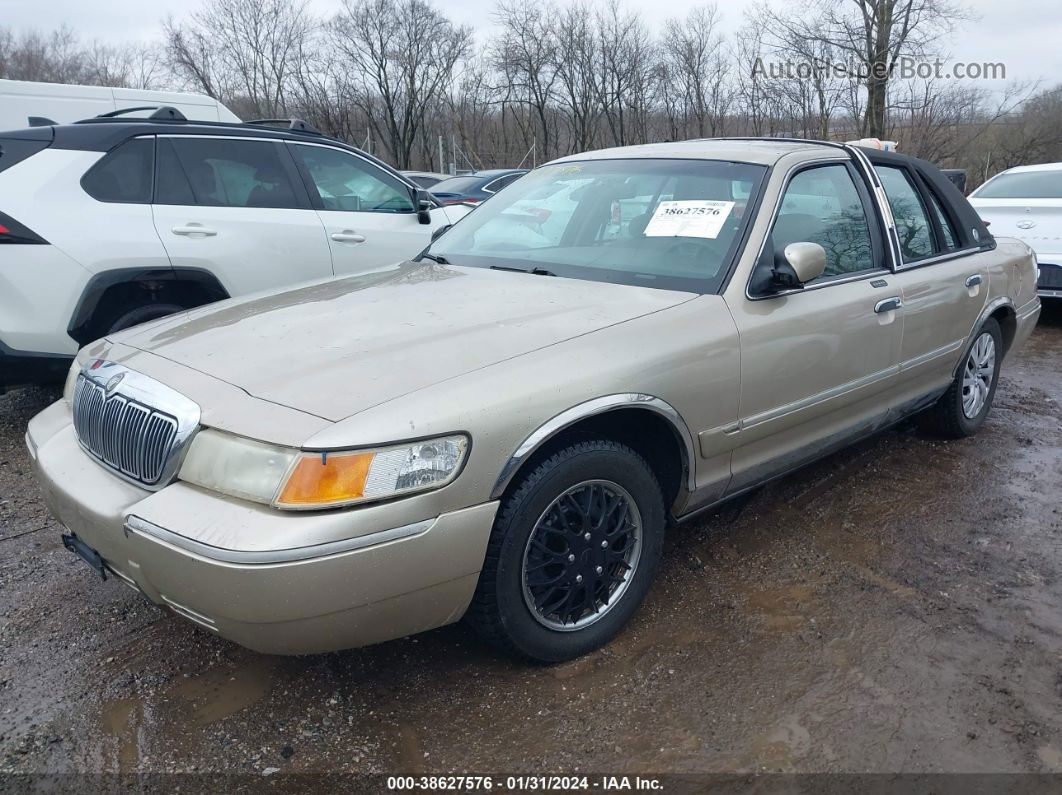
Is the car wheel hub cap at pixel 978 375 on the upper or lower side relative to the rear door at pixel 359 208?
lower

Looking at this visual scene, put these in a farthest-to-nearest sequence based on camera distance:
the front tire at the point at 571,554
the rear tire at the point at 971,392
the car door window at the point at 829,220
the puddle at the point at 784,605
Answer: the rear tire at the point at 971,392 → the car door window at the point at 829,220 → the puddle at the point at 784,605 → the front tire at the point at 571,554

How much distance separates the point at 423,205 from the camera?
231 inches

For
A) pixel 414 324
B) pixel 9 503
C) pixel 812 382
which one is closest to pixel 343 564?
pixel 414 324

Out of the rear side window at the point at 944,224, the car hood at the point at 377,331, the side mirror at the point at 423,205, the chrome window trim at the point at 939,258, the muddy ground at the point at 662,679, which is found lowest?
the muddy ground at the point at 662,679

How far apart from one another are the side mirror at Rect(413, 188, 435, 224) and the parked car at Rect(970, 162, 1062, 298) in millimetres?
5767

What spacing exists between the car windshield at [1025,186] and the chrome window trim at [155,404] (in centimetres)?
903

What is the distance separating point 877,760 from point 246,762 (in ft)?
5.51

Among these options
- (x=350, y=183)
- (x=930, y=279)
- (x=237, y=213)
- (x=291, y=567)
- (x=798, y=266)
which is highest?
(x=350, y=183)

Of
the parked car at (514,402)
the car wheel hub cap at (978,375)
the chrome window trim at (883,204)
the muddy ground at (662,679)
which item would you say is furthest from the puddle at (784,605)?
the car wheel hub cap at (978,375)

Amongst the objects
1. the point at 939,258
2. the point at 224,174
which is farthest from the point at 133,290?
the point at 939,258

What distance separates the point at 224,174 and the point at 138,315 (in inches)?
43.5

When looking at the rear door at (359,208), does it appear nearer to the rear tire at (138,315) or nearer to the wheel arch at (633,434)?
the rear tire at (138,315)

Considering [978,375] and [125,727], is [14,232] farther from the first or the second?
[978,375]

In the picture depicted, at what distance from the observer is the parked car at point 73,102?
8078 millimetres
